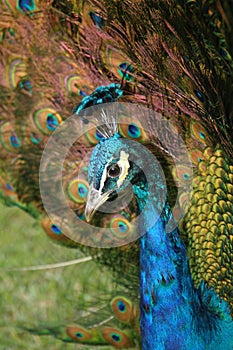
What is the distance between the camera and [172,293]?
163 centimetres

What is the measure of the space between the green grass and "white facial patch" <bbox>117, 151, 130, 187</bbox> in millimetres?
790

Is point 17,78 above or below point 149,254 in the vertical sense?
above

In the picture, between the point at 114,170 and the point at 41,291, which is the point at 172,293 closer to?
the point at 114,170

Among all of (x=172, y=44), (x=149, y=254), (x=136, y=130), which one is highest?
(x=172, y=44)

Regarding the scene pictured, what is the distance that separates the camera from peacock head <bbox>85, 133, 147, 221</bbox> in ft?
4.97

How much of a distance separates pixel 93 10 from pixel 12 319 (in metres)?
1.36

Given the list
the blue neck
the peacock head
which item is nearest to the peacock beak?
the peacock head

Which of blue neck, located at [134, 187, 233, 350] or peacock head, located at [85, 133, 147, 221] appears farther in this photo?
blue neck, located at [134, 187, 233, 350]

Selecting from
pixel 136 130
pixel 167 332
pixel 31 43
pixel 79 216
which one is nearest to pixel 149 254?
pixel 167 332

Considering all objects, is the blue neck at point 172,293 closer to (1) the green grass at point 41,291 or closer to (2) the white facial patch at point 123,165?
(2) the white facial patch at point 123,165

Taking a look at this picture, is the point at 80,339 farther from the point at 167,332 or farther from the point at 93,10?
the point at 93,10

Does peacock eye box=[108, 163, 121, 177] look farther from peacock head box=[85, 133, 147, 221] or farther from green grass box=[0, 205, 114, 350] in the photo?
green grass box=[0, 205, 114, 350]

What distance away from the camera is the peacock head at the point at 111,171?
1.51 meters

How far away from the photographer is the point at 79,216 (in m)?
2.12
